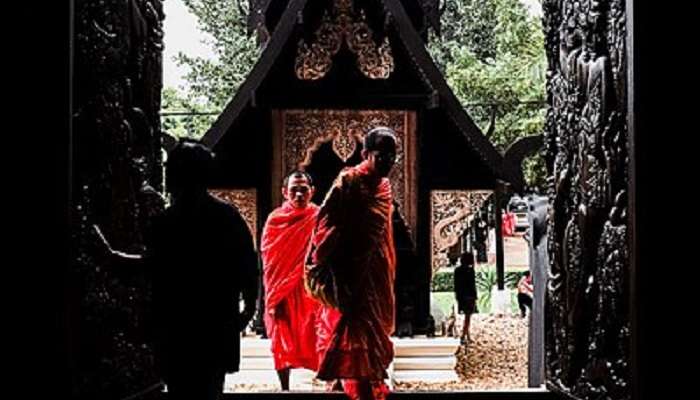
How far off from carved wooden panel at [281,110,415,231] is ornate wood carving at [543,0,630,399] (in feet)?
22.2

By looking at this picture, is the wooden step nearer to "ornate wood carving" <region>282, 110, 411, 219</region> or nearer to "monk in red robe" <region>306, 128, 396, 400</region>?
"ornate wood carving" <region>282, 110, 411, 219</region>

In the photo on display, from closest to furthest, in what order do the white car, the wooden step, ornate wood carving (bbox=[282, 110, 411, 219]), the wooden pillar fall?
the wooden step → ornate wood carving (bbox=[282, 110, 411, 219]) → the wooden pillar → the white car

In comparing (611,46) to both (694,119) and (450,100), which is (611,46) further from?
(450,100)

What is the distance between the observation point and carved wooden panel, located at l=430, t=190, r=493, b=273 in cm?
1193

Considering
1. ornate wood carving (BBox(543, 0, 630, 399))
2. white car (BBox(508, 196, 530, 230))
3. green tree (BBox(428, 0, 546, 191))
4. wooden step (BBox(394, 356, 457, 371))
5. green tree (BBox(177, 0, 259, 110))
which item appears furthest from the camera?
green tree (BBox(177, 0, 259, 110))

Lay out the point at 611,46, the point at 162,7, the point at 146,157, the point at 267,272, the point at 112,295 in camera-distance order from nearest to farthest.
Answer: the point at 611,46 → the point at 112,295 → the point at 146,157 → the point at 162,7 → the point at 267,272

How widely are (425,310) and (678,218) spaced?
8483 millimetres

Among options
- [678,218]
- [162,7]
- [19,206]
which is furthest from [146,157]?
[678,218]

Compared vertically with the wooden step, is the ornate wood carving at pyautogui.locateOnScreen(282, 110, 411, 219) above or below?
above

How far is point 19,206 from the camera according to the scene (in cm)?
363

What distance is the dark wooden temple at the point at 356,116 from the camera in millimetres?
11641

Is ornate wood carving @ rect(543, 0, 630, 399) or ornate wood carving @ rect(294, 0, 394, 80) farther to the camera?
ornate wood carving @ rect(294, 0, 394, 80)

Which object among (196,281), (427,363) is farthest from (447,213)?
(196,281)

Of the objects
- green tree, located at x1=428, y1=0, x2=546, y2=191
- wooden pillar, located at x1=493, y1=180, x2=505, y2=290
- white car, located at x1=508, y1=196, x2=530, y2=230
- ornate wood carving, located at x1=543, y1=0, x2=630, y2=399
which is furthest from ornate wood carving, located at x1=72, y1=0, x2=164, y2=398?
green tree, located at x1=428, y1=0, x2=546, y2=191
